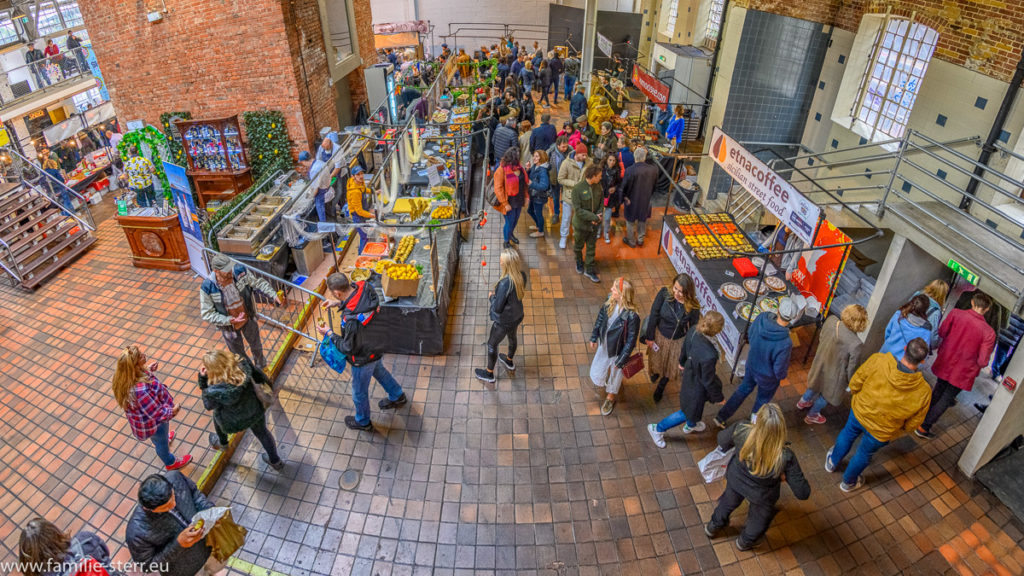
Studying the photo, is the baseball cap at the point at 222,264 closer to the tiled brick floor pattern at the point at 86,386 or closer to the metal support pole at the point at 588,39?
the tiled brick floor pattern at the point at 86,386

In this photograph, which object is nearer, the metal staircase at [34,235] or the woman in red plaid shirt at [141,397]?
the woman in red plaid shirt at [141,397]

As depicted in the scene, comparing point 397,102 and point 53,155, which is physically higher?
point 397,102

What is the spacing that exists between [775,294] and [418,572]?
223 inches

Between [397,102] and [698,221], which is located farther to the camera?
[397,102]

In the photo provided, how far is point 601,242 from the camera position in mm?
10297

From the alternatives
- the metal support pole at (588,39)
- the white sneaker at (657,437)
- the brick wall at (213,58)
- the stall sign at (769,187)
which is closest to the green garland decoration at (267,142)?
the brick wall at (213,58)

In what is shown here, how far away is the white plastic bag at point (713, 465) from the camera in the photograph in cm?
549

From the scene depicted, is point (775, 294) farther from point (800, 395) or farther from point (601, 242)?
point (601, 242)

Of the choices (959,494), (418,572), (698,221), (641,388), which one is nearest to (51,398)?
(418,572)

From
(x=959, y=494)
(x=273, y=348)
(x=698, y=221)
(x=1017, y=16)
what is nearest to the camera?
(x=959, y=494)

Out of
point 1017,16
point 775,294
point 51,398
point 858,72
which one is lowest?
point 51,398

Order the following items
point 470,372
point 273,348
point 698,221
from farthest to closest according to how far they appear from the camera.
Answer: point 698,221
point 273,348
point 470,372

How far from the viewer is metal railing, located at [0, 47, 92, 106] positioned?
16656 millimetres

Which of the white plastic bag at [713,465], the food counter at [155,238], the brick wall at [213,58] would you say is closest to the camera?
the white plastic bag at [713,465]
